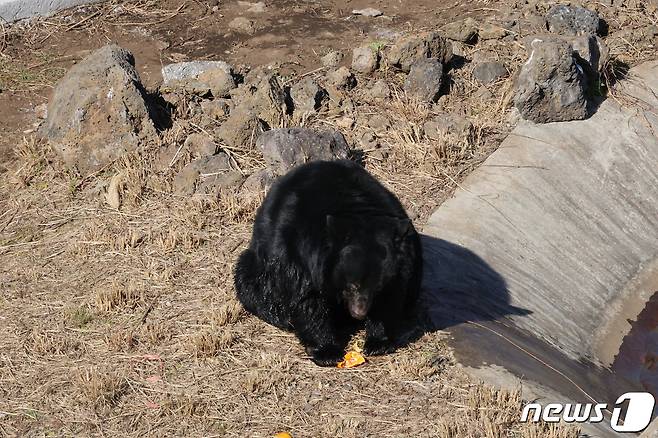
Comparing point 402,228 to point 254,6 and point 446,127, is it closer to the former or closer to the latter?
point 446,127

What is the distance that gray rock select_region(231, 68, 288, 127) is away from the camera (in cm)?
1053

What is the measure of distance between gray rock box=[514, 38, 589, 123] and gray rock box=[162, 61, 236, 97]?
10.4 ft

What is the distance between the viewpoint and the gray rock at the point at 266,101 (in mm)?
10531

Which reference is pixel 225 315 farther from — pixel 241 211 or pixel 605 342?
pixel 605 342

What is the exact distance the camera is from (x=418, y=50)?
37.5 feet

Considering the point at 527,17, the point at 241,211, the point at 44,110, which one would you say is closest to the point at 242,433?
the point at 241,211

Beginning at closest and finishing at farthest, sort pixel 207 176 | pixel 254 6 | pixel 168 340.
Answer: pixel 168 340
pixel 207 176
pixel 254 6

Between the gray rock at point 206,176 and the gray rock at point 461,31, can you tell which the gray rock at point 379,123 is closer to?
the gray rock at point 206,176

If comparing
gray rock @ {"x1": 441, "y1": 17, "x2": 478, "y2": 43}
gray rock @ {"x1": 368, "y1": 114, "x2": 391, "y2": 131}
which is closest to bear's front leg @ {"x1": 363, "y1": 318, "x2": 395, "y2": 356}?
gray rock @ {"x1": 368, "y1": 114, "x2": 391, "y2": 131}

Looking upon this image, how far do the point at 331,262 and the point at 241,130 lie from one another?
12.8ft

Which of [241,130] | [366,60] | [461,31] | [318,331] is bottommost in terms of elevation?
[318,331]

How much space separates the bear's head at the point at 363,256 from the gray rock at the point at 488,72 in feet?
17.5

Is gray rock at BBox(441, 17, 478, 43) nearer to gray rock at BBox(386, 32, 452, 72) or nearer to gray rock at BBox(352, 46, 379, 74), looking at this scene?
gray rock at BBox(386, 32, 452, 72)

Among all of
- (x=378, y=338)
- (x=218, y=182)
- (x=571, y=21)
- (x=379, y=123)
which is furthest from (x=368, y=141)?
(x=571, y=21)
